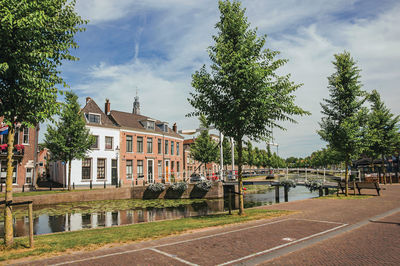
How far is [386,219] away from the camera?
10125 millimetres

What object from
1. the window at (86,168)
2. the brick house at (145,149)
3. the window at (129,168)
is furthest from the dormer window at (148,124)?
the window at (86,168)

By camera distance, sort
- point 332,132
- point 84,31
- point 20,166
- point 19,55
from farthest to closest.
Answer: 1. point 20,166
2. point 332,132
3. point 84,31
4. point 19,55

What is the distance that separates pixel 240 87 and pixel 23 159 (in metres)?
27.8

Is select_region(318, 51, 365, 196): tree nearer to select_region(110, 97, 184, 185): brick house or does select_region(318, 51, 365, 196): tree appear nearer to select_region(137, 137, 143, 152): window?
select_region(110, 97, 184, 185): brick house

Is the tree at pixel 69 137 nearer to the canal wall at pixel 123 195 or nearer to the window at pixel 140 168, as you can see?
the canal wall at pixel 123 195

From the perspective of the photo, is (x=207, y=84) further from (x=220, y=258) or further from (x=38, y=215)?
(x=38, y=215)

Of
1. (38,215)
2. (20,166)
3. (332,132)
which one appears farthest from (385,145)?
(20,166)

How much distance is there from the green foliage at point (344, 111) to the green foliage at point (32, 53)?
17871 mm

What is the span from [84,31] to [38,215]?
14242mm

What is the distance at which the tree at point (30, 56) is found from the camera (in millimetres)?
6840

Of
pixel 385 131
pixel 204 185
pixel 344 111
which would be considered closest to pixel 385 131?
pixel 385 131

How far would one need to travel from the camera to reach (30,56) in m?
7.30

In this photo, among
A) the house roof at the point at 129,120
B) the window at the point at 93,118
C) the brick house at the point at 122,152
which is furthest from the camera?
the house roof at the point at 129,120

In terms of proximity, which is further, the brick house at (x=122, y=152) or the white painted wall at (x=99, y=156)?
the brick house at (x=122, y=152)
